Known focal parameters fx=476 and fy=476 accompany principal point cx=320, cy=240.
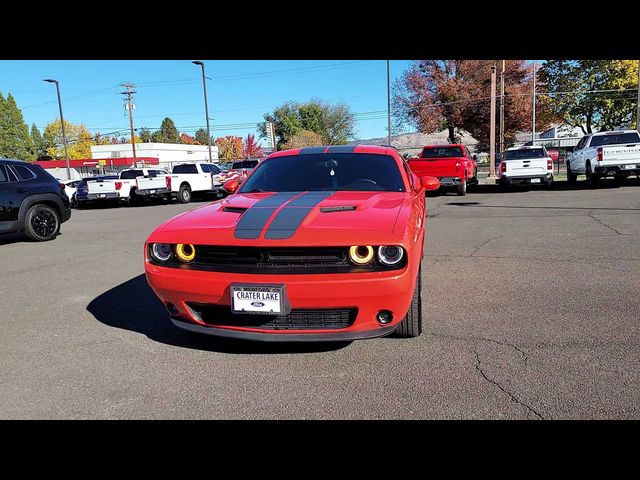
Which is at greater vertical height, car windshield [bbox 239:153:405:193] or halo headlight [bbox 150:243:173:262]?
car windshield [bbox 239:153:405:193]

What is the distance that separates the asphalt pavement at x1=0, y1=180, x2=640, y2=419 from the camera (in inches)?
111

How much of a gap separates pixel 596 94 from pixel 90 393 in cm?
5095

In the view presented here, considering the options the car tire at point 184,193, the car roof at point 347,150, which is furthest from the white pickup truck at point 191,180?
the car roof at point 347,150

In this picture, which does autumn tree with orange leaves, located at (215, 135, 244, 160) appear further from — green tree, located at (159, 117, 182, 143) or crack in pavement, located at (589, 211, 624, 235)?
crack in pavement, located at (589, 211, 624, 235)

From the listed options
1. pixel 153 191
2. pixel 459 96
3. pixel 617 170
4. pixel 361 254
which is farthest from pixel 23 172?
pixel 459 96

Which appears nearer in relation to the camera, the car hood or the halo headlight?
the car hood

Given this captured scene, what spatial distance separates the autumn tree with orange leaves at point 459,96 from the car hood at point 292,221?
35.3 metres

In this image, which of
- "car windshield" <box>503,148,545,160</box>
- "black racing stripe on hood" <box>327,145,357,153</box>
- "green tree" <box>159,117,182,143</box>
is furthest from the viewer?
"green tree" <box>159,117,182,143</box>

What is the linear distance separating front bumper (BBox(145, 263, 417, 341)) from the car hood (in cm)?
23

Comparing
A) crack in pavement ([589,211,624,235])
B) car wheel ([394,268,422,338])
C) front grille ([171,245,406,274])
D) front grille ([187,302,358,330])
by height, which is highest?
front grille ([171,245,406,274])

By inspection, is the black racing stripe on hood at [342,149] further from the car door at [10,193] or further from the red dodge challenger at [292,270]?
the car door at [10,193]

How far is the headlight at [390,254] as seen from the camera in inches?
119

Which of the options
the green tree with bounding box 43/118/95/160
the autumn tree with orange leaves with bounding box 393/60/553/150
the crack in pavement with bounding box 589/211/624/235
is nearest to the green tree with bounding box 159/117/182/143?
the green tree with bounding box 43/118/95/160
